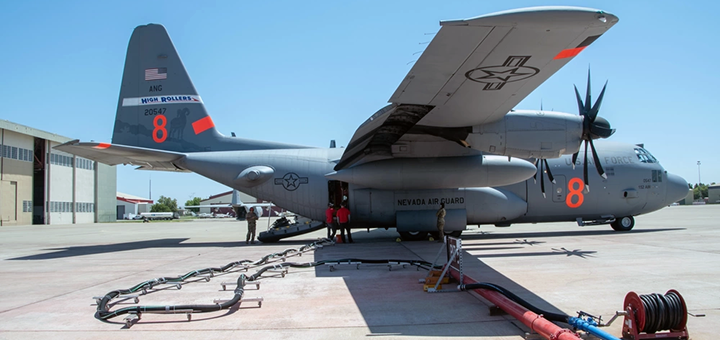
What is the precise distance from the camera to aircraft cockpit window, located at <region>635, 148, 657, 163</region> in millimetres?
18344

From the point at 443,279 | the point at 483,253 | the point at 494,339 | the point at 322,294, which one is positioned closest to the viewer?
the point at 494,339

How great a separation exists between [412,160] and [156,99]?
10.4 meters

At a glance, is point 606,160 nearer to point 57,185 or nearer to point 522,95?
point 522,95

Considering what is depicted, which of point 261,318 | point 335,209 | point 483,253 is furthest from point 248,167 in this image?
point 261,318

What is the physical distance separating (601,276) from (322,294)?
5.24 metres

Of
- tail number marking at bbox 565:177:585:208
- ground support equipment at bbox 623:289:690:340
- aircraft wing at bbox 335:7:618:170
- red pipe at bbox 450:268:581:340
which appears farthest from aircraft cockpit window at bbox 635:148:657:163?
ground support equipment at bbox 623:289:690:340

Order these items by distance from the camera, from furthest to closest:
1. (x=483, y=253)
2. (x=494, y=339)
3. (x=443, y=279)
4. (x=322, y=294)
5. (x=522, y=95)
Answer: (x=483, y=253) < (x=522, y=95) < (x=443, y=279) < (x=322, y=294) < (x=494, y=339)

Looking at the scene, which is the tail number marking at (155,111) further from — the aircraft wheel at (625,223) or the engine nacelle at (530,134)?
the aircraft wheel at (625,223)

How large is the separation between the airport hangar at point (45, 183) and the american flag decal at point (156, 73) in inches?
1353

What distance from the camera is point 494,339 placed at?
515cm

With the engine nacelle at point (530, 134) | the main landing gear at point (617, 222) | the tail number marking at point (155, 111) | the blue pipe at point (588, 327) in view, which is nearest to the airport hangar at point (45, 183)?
the tail number marking at point (155, 111)

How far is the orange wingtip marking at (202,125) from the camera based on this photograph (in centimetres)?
1811

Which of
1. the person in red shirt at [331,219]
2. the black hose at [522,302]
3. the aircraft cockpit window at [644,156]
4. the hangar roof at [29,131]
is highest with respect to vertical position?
the hangar roof at [29,131]

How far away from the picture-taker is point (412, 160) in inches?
604
